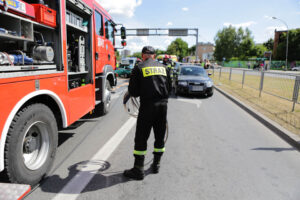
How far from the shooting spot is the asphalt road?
2783mm

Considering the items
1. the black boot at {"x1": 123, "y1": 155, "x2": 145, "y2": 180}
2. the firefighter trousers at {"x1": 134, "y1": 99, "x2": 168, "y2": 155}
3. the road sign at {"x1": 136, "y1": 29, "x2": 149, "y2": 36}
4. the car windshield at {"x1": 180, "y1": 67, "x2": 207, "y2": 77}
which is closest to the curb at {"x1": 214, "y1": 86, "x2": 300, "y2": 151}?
the firefighter trousers at {"x1": 134, "y1": 99, "x2": 168, "y2": 155}

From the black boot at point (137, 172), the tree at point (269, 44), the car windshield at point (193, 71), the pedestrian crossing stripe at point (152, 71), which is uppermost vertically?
the tree at point (269, 44)

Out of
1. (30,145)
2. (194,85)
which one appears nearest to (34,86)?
(30,145)

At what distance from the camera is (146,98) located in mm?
3072

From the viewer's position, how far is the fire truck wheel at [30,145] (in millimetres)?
2387

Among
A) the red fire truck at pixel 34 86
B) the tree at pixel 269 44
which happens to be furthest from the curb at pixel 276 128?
the tree at pixel 269 44

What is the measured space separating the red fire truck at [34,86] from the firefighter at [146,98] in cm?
109

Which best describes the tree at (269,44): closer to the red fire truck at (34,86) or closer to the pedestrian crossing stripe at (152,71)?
the red fire truck at (34,86)

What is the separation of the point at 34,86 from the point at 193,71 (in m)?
9.97

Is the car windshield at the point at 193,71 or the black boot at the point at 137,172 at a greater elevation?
the car windshield at the point at 193,71

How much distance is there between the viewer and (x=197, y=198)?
2.69 metres

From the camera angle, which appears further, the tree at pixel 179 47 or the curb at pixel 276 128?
the tree at pixel 179 47

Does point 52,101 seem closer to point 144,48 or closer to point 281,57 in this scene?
point 144,48

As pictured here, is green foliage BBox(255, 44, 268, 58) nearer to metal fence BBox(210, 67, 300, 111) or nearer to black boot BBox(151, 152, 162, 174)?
metal fence BBox(210, 67, 300, 111)
